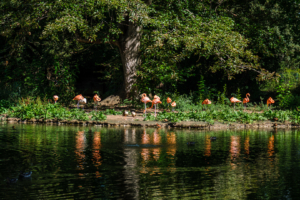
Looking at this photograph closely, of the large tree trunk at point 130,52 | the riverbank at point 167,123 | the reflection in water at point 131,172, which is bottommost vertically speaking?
the reflection in water at point 131,172

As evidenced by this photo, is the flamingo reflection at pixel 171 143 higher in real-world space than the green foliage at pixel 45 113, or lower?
lower

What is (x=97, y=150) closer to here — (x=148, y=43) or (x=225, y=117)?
(x=225, y=117)

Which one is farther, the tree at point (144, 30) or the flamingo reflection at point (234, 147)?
the tree at point (144, 30)

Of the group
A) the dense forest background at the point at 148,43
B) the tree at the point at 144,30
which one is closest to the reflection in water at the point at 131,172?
the tree at the point at 144,30

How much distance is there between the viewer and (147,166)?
25.7 feet

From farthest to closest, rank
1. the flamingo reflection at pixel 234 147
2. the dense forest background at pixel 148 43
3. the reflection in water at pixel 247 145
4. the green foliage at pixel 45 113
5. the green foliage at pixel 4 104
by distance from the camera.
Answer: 1. the dense forest background at pixel 148 43
2. the green foliage at pixel 4 104
3. the green foliage at pixel 45 113
4. the reflection in water at pixel 247 145
5. the flamingo reflection at pixel 234 147

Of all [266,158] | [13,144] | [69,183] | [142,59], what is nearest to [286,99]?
[142,59]

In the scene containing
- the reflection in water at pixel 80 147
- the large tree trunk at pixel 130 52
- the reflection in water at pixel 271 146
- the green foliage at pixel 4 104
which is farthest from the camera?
the large tree trunk at pixel 130 52

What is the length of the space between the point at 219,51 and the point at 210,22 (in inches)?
69.0

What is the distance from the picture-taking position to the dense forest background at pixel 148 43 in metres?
18.3

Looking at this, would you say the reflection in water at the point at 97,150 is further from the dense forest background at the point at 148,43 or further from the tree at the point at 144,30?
the dense forest background at the point at 148,43

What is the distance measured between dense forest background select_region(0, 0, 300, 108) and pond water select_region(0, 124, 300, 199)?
7.25 m

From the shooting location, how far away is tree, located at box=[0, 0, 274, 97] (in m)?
18.0

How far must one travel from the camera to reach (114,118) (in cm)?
1695
